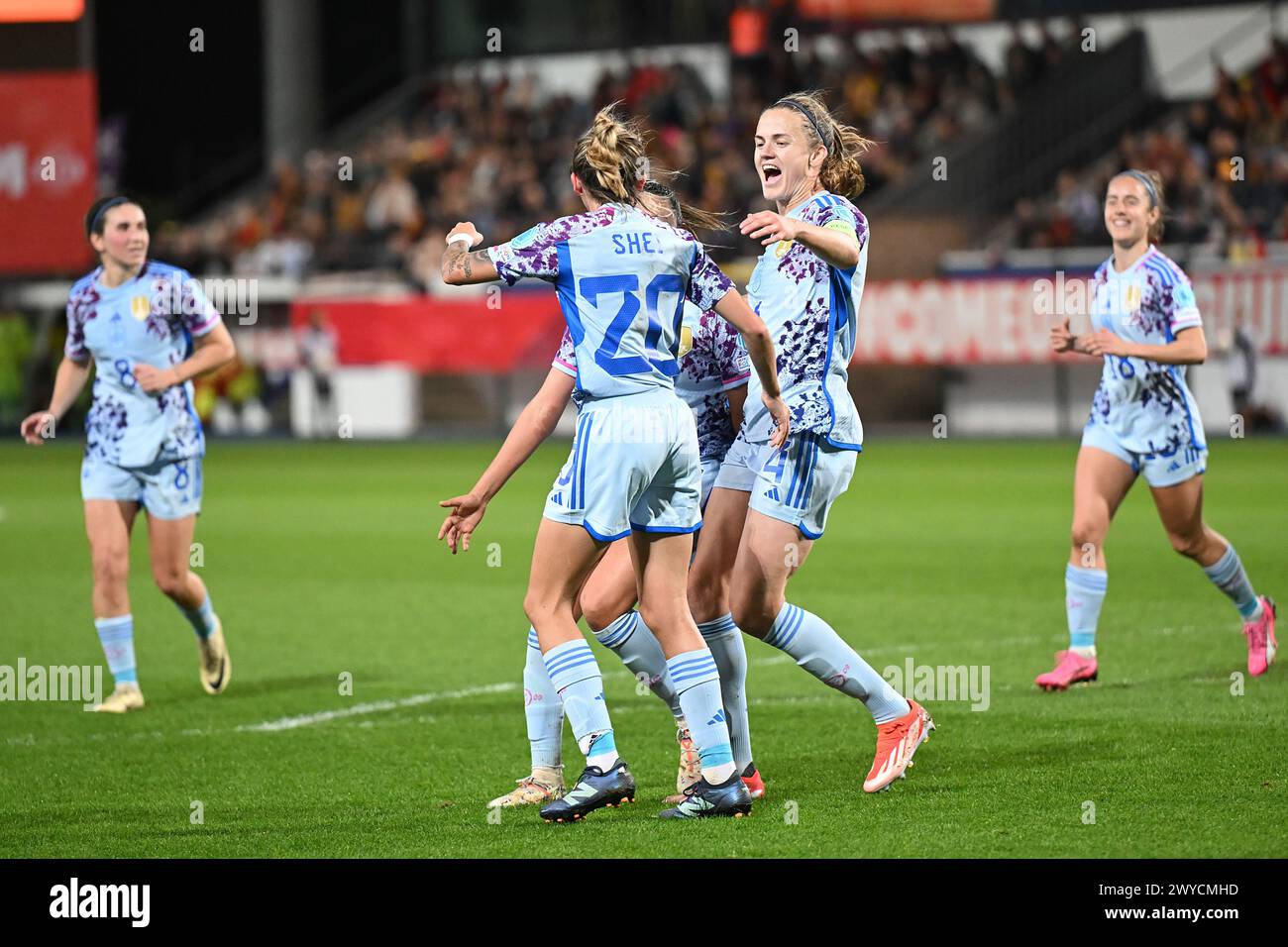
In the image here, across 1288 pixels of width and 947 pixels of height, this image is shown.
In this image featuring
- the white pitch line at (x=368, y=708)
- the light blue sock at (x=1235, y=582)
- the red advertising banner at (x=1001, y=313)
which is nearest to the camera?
the white pitch line at (x=368, y=708)

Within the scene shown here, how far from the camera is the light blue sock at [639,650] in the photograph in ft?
21.3

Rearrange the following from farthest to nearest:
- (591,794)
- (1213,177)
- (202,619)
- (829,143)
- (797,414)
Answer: (1213,177), (202,619), (829,143), (797,414), (591,794)

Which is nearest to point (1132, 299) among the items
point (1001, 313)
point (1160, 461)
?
point (1160, 461)

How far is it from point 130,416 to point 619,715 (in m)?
2.72

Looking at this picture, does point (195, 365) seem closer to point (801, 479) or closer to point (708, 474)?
point (708, 474)

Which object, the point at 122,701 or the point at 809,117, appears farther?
the point at 122,701

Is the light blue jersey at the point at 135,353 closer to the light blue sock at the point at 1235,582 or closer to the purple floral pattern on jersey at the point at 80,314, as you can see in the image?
the purple floral pattern on jersey at the point at 80,314

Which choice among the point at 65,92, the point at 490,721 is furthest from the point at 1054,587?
the point at 65,92

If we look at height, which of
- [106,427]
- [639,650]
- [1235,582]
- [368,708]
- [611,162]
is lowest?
[368,708]

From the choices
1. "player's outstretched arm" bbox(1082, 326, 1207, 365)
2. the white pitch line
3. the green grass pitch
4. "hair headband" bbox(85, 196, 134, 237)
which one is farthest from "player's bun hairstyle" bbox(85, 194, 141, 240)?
"player's outstretched arm" bbox(1082, 326, 1207, 365)

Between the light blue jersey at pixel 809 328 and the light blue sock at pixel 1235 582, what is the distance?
3339 mm

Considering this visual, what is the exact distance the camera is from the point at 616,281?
18.8ft

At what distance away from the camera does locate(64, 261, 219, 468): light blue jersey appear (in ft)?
28.2

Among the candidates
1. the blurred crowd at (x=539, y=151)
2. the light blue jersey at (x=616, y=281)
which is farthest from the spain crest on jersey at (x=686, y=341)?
the blurred crowd at (x=539, y=151)
